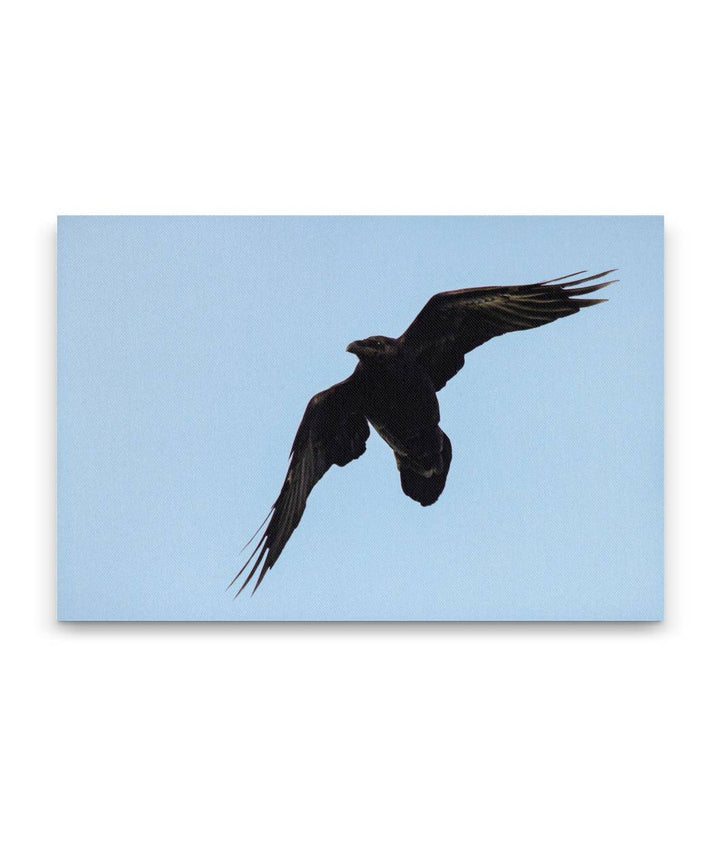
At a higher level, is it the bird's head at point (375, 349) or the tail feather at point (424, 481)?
the bird's head at point (375, 349)

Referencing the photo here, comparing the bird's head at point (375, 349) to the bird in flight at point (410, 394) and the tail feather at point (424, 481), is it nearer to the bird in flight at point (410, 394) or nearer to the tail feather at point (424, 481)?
the bird in flight at point (410, 394)

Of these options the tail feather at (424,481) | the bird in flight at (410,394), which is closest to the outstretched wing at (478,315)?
the bird in flight at (410,394)

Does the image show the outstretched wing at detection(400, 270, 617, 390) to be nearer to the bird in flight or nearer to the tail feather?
the bird in flight

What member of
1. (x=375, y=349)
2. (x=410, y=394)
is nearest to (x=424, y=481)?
(x=410, y=394)

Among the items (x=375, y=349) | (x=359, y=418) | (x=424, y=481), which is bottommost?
(x=424, y=481)

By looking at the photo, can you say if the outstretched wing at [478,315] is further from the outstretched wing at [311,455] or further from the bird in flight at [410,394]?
the outstretched wing at [311,455]

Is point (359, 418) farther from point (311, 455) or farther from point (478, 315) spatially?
point (478, 315)

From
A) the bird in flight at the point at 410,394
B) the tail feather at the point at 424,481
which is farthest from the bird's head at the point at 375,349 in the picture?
the tail feather at the point at 424,481
